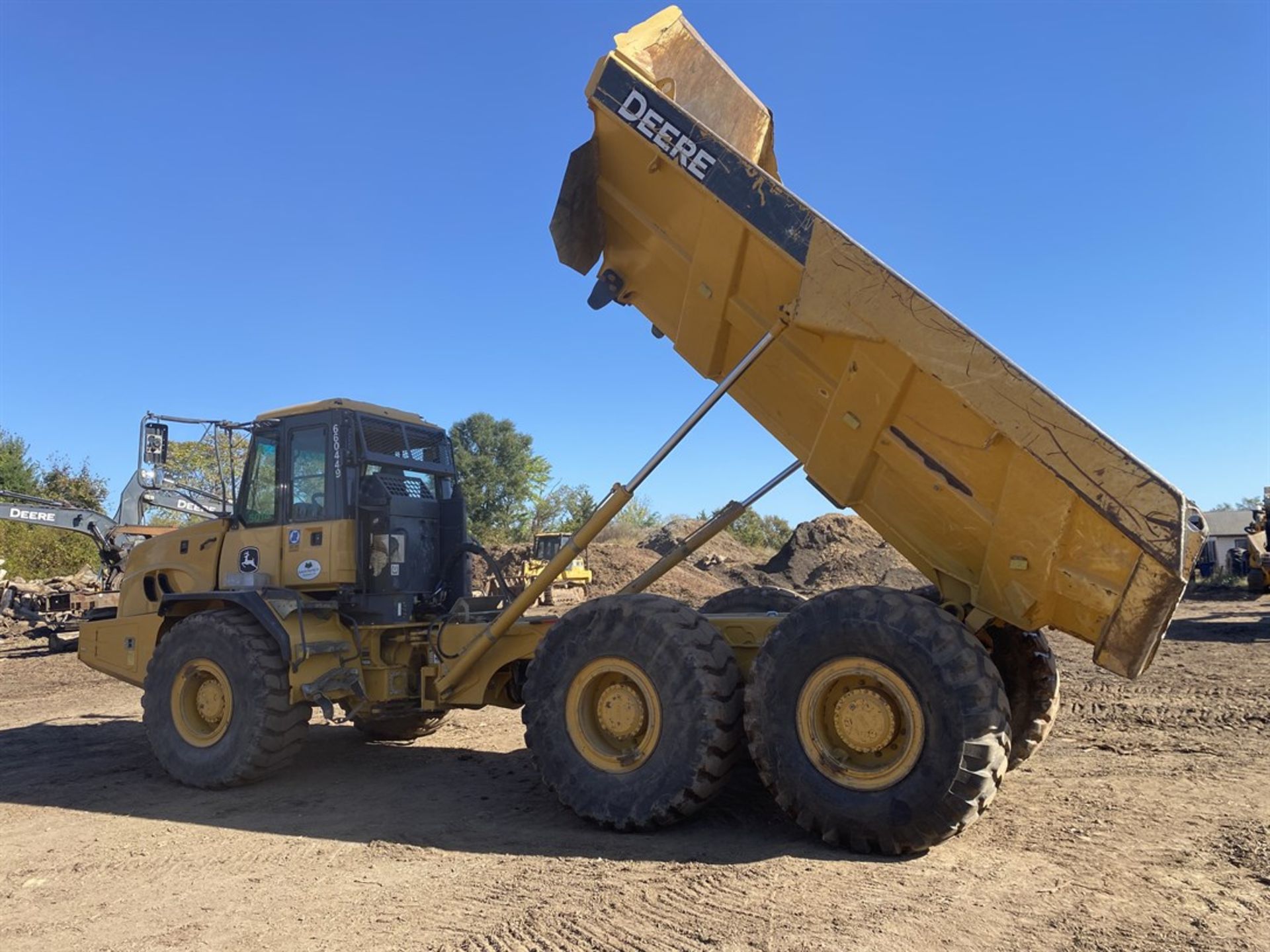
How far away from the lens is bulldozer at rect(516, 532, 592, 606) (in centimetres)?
2200

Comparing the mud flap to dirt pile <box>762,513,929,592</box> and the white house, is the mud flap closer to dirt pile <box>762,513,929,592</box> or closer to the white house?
dirt pile <box>762,513,929,592</box>

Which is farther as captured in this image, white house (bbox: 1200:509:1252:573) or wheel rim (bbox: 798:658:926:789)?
white house (bbox: 1200:509:1252:573)

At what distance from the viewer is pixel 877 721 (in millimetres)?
4516

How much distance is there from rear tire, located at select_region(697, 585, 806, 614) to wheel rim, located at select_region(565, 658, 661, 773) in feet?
5.82

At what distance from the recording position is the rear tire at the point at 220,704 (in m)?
6.51

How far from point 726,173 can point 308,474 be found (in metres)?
4.18

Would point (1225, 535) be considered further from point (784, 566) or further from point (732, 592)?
point (732, 592)

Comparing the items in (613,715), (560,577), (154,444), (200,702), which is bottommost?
(200,702)

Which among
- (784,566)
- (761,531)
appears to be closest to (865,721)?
(784,566)

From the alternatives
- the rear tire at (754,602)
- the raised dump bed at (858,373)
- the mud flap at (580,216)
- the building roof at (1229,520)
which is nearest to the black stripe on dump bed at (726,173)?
the raised dump bed at (858,373)

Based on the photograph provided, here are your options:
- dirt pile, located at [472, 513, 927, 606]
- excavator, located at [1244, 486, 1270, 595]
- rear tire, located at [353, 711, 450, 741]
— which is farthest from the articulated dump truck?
excavator, located at [1244, 486, 1270, 595]

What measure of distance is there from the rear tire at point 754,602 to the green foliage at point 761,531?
38979mm

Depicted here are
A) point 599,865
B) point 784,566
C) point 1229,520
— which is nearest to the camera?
point 599,865

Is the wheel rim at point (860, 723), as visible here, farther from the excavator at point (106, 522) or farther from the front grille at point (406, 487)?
the excavator at point (106, 522)
